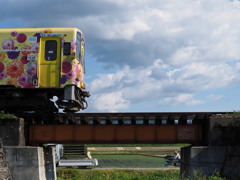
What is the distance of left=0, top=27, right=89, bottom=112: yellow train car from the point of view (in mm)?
18469

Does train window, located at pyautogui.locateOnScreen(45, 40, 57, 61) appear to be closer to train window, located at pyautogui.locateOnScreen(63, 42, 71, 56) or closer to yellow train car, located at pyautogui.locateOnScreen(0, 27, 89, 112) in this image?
yellow train car, located at pyautogui.locateOnScreen(0, 27, 89, 112)

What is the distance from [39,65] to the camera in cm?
1858

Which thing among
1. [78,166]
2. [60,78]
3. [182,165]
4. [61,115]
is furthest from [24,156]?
[78,166]

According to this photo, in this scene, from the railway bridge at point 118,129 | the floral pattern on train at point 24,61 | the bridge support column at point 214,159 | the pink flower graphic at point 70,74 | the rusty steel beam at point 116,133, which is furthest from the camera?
the rusty steel beam at point 116,133

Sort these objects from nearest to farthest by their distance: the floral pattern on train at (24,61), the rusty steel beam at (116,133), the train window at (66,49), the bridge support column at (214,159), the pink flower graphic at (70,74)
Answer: the bridge support column at (214,159), the pink flower graphic at (70,74), the floral pattern on train at (24,61), the train window at (66,49), the rusty steel beam at (116,133)

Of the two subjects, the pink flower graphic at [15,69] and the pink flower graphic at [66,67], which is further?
the pink flower graphic at [15,69]

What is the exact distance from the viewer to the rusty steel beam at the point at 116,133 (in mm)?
19625

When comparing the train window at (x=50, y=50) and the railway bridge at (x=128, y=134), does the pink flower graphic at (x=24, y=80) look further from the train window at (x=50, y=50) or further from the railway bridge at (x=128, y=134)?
the railway bridge at (x=128, y=134)

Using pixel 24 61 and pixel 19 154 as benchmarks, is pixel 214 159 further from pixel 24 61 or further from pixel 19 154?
pixel 24 61

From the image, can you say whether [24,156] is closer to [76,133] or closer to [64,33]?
[76,133]

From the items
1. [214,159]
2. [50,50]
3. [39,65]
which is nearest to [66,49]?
[50,50]

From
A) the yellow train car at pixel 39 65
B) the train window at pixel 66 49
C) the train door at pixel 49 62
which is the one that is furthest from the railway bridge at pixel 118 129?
the train window at pixel 66 49

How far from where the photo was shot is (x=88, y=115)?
1950cm

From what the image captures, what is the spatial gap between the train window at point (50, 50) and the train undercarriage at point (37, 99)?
142cm
